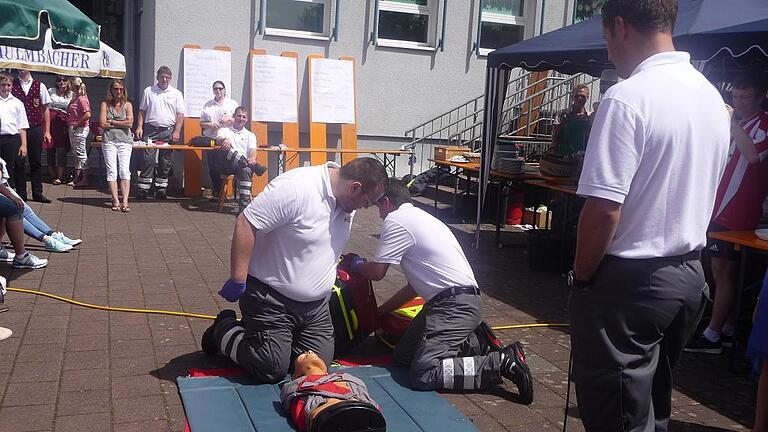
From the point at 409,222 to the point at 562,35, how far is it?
4.27 metres

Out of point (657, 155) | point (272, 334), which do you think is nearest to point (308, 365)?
point (272, 334)

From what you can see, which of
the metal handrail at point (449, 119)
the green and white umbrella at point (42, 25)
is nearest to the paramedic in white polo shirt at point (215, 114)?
the metal handrail at point (449, 119)

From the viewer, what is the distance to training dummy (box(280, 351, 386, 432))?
3598 mm

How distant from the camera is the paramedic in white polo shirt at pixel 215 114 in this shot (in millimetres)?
11320

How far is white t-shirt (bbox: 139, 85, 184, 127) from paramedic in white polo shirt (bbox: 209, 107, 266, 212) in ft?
3.17

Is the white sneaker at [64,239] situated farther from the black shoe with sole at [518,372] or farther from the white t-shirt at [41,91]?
the black shoe with sole at [518,372]

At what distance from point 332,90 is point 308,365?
893 cm

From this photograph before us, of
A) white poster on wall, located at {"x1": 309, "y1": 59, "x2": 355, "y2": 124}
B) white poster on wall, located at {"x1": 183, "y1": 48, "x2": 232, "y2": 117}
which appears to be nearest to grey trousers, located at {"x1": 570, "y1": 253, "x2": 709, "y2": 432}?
white poster on wall, located at {"x1": 183, "y1": 48, "x2": 232, "y2": 117}

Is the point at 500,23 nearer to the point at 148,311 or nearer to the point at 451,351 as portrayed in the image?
the point at 148,311

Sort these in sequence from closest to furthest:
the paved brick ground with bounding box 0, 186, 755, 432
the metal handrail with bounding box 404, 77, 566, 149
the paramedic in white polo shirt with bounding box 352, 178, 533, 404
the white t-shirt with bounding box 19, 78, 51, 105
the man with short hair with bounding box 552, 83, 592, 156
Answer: the paved brick ground with bounding box 0, 186, 755, 432 → the paramedic in white polo shirt with bounding box 352, 178, 533, 404 → the man with short hair with bounding box 552, 83, 592, 156 → the white t-shirt with bounding box 19, 78, 51, 105 → the metal handrail with bounding box 404, 77, 566, 149

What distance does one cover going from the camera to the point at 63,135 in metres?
12.3

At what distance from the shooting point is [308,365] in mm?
4199

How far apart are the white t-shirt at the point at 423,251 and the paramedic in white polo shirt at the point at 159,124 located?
7468mm

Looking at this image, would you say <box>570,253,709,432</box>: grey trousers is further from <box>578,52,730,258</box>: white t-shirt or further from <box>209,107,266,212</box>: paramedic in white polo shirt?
<box>209,107,266,212</box>: paramedic in white polo shirt
